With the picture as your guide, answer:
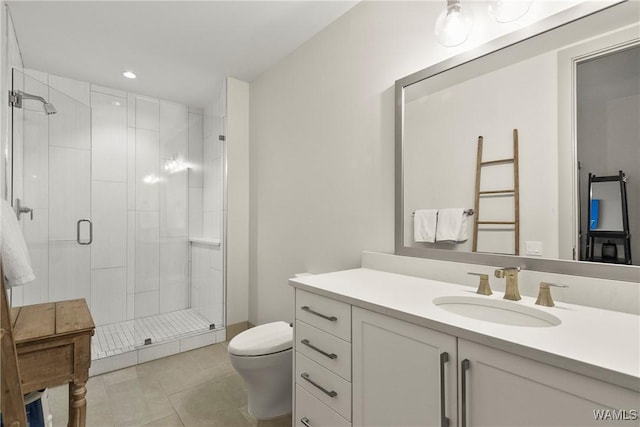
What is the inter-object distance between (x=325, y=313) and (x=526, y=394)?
72 cm

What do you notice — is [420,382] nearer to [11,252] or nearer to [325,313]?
[325,313]

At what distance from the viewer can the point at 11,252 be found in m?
1.08

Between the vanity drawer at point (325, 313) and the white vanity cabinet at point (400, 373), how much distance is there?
0.16 feet

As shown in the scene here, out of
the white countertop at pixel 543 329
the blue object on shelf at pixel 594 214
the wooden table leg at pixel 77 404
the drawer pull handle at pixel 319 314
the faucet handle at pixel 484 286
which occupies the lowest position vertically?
the wooden table leg at pixel 77 404

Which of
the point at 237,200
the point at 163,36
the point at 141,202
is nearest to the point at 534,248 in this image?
the point at 237,200

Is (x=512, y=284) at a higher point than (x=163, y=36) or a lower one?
lower

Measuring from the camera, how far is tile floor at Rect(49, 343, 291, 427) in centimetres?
178

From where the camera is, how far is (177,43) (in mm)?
2365

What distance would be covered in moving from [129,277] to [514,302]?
3169 mm

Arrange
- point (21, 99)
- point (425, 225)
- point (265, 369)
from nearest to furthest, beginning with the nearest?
point (425, 225), point (265, 369), point (21, 99)

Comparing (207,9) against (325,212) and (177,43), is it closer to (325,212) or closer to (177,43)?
(177,43)

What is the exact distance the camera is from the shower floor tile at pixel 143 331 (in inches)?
99.6

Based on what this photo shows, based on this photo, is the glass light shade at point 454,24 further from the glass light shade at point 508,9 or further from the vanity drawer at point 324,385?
the vanity drawer at point 324,385

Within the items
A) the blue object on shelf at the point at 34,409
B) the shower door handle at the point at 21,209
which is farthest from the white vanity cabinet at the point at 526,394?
the shower door handle at the point at 21,209
